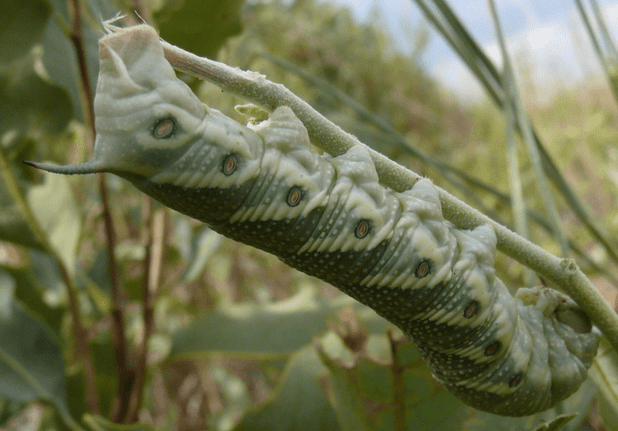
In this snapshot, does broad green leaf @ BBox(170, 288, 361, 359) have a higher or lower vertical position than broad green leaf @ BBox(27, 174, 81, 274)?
lower

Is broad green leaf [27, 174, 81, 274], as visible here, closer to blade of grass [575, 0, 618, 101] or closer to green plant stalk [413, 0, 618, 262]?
green plant stalk [413, 0, 618, 262]

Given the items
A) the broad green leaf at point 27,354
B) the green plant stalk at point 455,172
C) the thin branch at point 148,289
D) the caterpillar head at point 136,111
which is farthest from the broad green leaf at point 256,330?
the caterpillar head at point 136,111

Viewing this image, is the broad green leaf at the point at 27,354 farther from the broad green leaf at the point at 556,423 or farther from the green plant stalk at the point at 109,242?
the broad green leaf at the point at 556,423

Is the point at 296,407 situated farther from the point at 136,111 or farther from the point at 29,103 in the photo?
the point at 29,103

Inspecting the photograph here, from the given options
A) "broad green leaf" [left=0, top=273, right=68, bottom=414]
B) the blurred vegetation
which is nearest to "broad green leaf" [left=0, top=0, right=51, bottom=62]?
the blurred vegetation

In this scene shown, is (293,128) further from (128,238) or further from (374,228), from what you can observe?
(128,238)

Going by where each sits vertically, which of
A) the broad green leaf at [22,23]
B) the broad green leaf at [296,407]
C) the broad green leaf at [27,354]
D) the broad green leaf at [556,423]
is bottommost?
the broad green leaf at [27,354]

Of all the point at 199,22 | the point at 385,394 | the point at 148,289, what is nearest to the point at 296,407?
the point at 385,394
